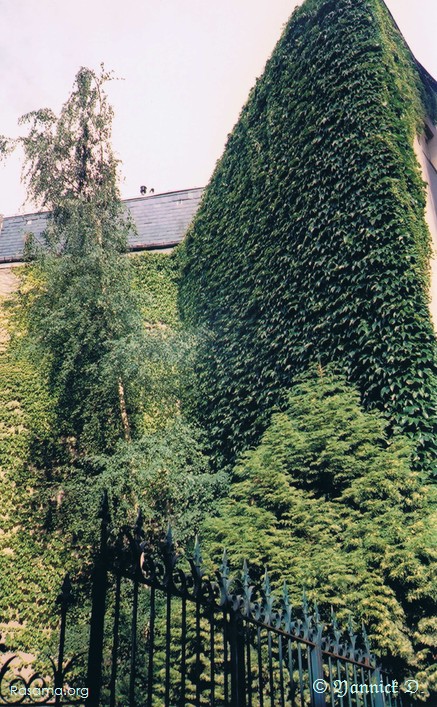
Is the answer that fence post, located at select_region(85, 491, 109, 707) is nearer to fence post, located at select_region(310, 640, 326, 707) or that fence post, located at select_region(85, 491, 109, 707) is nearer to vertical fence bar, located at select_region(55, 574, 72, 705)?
vertical fence bar, located at select_region(55, 574, 72, 705)

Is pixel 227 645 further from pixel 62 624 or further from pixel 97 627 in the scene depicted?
→ pixel 62 624

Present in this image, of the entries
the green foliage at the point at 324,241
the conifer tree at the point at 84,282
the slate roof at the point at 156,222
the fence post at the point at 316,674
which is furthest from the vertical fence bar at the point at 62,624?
the slate roof at the point at 156,222

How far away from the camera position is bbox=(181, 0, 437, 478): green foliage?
815 cm

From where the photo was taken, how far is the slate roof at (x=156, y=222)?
15898mm

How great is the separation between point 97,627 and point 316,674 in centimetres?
186

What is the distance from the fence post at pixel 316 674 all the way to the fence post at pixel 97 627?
5.36 ft

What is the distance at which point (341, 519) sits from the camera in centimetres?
717

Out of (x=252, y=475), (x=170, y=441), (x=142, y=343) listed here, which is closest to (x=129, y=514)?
(x=170, y=441)

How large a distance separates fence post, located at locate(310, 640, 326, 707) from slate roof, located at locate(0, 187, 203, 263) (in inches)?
508

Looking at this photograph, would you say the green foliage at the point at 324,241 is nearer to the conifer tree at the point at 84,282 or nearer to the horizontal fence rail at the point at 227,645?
the conifer tree at the point at 84,282

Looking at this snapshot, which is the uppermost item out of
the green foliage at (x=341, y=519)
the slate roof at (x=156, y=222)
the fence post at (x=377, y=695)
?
the slate roof at (x=156, y=222)

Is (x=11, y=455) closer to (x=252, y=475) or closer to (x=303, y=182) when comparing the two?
(x=252, y=475)

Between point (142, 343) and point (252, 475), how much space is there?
420 cm

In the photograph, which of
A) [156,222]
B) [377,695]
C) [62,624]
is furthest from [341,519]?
[156,222]
